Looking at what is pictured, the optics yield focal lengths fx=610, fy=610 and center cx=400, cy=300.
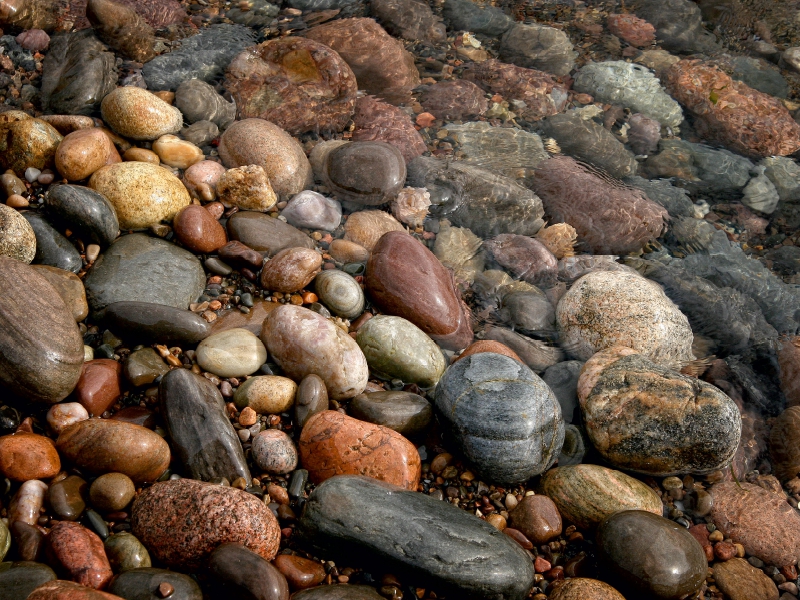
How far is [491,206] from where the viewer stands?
5355 mm

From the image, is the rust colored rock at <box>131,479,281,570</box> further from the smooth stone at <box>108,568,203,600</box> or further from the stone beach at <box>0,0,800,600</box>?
the smooth stone at <box>108,568,203,600</box>

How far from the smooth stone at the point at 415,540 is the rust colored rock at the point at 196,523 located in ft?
0.76

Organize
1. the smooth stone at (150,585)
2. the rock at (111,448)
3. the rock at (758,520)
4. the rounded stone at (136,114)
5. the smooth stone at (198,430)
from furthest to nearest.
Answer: the rounded stone at (136,114), the rock at (758,520), the smooth stone at (198,430), the rock at (111,448), the smooth stone at (150,585)

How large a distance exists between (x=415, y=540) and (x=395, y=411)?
2.99 ft

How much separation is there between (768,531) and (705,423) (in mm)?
747

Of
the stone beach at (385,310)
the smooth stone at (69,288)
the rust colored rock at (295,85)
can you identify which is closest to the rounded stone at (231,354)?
the stone beach at (385,310)

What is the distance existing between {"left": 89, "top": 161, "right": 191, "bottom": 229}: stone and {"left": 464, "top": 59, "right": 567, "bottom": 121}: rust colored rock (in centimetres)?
375

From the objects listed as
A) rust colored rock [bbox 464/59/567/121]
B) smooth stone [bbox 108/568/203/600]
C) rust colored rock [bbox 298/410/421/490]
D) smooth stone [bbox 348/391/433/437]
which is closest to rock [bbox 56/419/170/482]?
smooth stone [bbox 108/568/203/600]

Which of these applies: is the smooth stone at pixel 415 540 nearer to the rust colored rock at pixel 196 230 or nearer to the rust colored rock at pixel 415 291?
the rust colored rock at pixel 415 291

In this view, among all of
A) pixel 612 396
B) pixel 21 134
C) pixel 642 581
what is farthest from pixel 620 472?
pixel 21 134

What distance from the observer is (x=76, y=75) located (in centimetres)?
518

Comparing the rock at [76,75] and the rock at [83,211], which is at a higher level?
the rock at [76,75]

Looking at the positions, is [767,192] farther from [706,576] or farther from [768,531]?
[706,576]

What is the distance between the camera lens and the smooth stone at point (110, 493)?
2.95m
